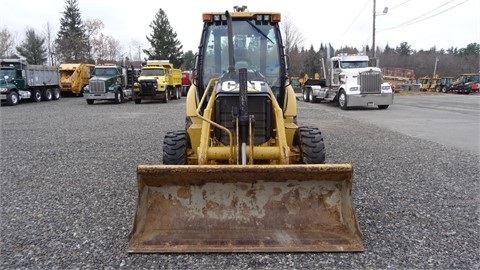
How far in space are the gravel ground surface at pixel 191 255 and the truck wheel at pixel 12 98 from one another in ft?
55.8

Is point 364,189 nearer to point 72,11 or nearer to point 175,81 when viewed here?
point 175,81

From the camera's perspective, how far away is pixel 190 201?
4062 millimetres

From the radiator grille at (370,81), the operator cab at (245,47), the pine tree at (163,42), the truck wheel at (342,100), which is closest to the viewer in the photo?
the operator cab at (245,47)

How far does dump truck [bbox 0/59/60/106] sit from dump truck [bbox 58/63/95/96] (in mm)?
2295

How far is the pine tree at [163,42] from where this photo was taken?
2554 inches

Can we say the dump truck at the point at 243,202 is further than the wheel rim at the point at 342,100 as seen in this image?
No

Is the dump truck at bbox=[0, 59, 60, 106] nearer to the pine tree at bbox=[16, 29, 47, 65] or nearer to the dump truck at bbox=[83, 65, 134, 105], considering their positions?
the dump truck at bbox=[83, 65, 134, 105]

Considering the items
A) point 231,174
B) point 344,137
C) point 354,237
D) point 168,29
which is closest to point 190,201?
point 231,174

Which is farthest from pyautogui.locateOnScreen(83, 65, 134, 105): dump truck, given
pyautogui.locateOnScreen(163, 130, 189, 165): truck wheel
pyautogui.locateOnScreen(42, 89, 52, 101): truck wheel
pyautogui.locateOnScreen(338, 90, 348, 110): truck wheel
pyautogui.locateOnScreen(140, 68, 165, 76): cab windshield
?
pyautogui.locateOnScreen(163, 130, 189, 165): truck wheel

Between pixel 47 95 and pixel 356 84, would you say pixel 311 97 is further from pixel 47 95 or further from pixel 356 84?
pixel 47 95

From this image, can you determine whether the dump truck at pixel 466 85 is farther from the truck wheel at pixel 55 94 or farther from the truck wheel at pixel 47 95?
the truck wheel at pixel 47 95

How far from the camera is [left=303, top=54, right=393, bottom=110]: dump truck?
20844 mm

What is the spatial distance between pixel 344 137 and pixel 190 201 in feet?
25.4

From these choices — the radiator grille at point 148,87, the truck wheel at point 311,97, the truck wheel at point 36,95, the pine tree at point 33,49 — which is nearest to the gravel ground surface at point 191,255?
the radiator grille at point 148,87
